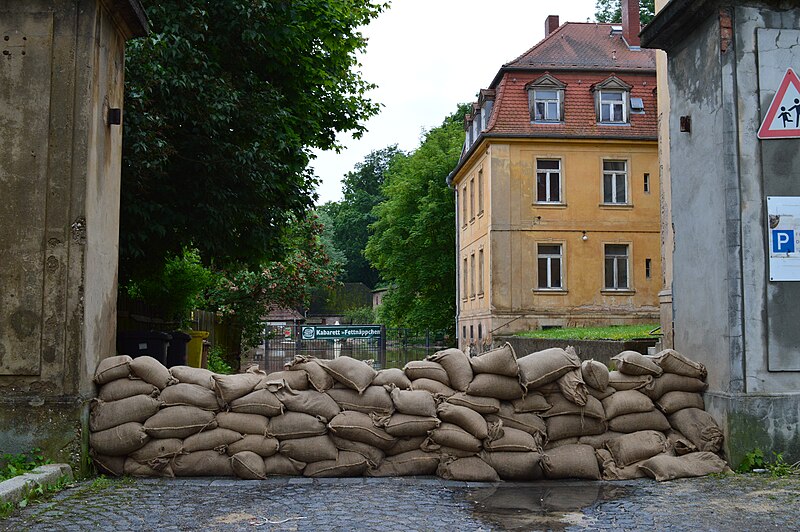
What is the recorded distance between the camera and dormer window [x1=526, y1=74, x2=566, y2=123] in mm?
33000

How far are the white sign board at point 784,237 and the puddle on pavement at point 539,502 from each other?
2403 millimetres

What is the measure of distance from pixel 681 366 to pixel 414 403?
2.53 meters

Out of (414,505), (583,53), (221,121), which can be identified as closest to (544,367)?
(414,505)

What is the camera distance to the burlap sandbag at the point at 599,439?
24.6 feet

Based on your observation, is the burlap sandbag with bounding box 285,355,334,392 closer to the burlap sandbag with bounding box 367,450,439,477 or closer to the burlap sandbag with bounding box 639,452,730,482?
the burlap sandbag with bounding box 367,450,439,477

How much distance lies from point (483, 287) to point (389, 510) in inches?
1137

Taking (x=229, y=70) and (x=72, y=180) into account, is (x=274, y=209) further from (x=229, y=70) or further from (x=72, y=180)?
(x=72, y=180)

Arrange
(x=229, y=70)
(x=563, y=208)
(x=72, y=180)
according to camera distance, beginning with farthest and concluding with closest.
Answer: (x=563, y=208)
(x=229, y=70)
(x=72, y=180)

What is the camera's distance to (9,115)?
715cm

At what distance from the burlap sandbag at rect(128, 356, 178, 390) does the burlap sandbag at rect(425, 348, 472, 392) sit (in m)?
2.36

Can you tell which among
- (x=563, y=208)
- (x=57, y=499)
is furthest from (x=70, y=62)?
(x=563, y=208)

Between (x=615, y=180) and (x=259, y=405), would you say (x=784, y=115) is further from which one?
(x=615, y=180)

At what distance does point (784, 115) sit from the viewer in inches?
298

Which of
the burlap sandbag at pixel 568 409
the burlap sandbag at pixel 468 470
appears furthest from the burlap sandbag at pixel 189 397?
the burlap sandbag at pixel 568 409
